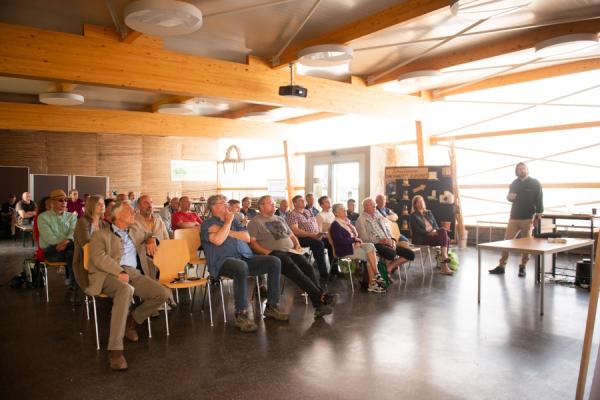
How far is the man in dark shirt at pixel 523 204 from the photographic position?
21.8ft

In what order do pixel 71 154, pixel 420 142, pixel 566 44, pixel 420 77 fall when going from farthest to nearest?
1. pixel 71 154
2. pixel 420 142
3. pixel 420 77
4. pixel 566 44

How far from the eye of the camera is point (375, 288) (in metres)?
5.70

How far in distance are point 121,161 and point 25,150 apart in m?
2.72

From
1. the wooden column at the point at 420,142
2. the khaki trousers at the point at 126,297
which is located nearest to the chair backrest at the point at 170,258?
the khaki trousers at the point at 126,297

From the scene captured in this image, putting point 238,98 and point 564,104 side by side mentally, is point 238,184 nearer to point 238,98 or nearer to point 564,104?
point 238,98

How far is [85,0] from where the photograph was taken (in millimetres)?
4957

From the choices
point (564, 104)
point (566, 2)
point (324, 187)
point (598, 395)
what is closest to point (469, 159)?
point (564, 104)

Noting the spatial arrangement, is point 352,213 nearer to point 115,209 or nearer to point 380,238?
point 380,238

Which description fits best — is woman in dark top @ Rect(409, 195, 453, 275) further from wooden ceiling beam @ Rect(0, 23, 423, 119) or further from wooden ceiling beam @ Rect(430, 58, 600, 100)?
wooden ceiling beam @ Rect(430, 58, 600, 100)

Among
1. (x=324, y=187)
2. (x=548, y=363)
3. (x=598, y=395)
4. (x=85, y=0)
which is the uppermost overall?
(x=85, y=0)

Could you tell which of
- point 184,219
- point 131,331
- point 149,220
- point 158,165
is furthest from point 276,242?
point 158,165

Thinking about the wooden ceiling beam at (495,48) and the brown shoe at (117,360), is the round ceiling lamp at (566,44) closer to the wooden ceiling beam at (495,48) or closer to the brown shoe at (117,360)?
the wooden ceiling beam at (495,48)

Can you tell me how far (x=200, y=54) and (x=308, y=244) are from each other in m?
3.48

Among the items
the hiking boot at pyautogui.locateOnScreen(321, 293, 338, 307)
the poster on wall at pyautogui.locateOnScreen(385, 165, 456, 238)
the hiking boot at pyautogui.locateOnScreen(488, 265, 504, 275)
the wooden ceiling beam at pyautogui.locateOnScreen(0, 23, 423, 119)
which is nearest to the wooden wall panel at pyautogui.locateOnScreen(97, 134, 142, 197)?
the wooden ceiling beam at pyautogui.locateOnScreen(0, 23, 423, 119)
